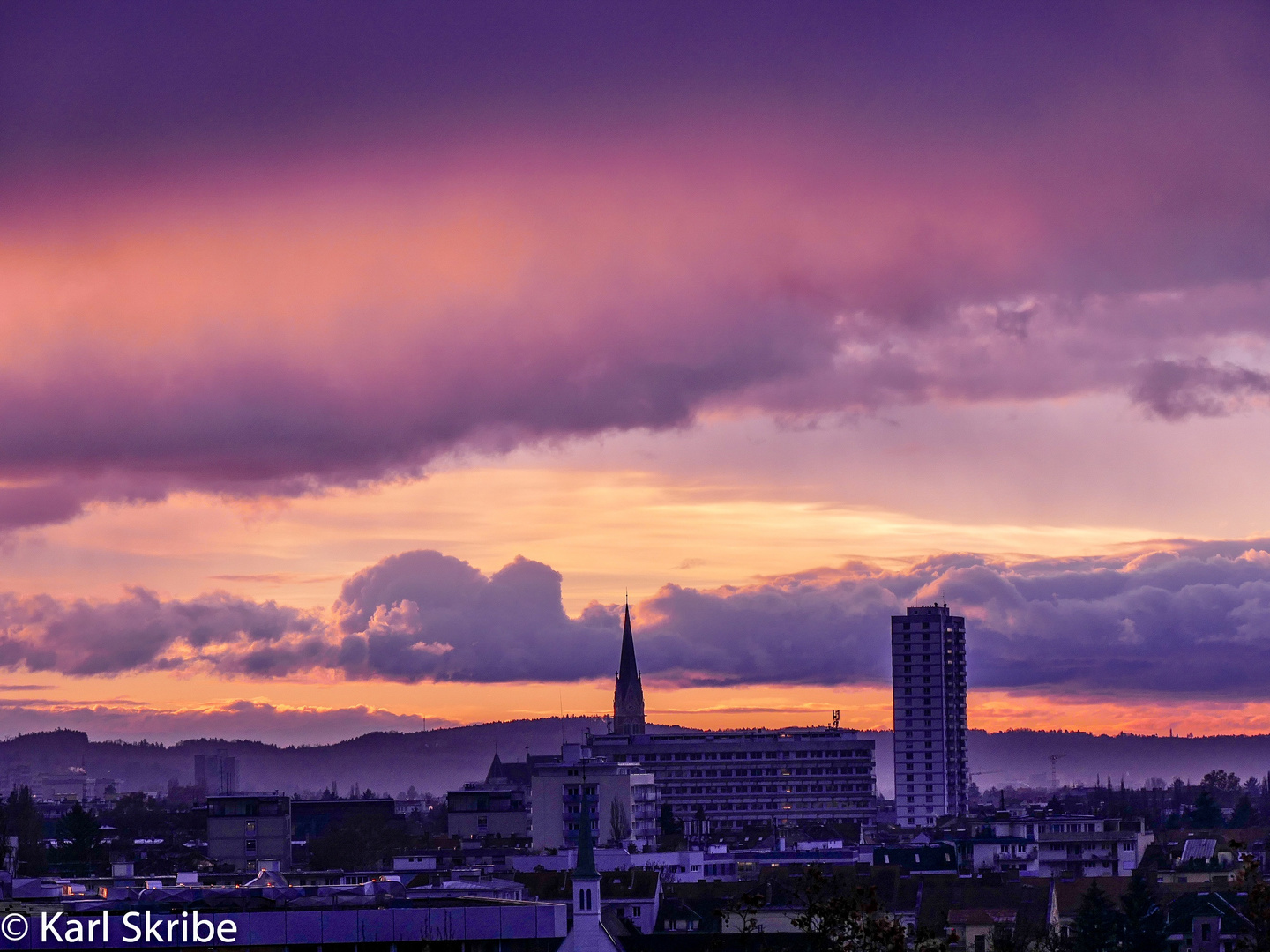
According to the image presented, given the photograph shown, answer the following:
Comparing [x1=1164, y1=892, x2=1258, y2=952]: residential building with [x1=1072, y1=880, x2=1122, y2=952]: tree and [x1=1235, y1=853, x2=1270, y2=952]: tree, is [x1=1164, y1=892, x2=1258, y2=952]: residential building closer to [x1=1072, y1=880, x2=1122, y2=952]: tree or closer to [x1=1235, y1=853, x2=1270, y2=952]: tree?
[x1=1072, y1=880, x2=1122, y2=952]: tree

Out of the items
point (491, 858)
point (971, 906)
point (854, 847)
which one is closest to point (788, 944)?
point (971, 906)

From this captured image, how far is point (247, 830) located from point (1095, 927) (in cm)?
10648

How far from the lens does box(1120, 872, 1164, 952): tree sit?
9762 centimetres

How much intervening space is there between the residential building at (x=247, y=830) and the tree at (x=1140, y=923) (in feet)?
304

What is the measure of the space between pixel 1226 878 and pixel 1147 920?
25.9 metres

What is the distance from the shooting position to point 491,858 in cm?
15400

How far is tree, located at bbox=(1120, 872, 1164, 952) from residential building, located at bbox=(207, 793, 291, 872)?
92672mm

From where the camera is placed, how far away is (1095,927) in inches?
3661

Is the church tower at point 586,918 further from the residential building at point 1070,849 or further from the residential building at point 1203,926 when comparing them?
the residential building at point 1070,849

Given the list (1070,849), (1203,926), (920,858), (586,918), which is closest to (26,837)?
(920,858)

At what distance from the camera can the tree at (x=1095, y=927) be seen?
92000mm

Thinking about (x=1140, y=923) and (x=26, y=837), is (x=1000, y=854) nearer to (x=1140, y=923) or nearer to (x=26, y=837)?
(x=1140, y=923)

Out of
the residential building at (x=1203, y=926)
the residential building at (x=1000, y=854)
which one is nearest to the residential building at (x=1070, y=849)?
the residential building at (x=1000, y=854)

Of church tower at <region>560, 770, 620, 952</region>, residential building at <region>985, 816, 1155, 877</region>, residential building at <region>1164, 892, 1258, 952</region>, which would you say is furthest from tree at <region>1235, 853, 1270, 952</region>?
residential building at <region>985, 816, 1155, 877</region>
